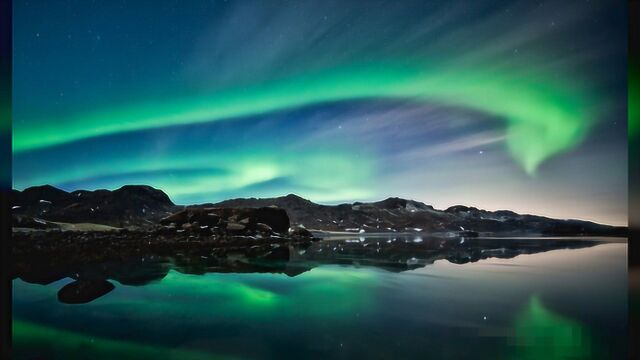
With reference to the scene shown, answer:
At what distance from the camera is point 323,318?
24.5 feet

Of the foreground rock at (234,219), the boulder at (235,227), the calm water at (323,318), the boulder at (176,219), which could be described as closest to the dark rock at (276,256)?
the calm water at (323,318)

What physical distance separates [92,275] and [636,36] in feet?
50.8

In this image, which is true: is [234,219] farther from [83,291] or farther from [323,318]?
[323,318]

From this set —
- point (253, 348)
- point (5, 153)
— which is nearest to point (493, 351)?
point (253, 348)

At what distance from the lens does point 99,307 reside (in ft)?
26.6

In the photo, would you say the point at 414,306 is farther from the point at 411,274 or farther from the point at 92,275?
the point at 92,275

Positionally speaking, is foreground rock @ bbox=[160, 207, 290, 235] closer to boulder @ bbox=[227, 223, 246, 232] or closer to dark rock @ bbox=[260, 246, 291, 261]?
boulder @ bbox=[227, 223, 246, 232]

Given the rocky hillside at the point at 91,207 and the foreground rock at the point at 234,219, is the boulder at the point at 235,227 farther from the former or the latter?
the rocky hillside at the point at 91,207

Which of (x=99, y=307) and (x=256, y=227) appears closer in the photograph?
(x=99, y=307)

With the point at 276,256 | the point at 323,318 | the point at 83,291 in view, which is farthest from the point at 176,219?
the point at 323,318

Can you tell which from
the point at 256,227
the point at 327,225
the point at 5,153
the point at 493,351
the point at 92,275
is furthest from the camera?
the point at 327,225

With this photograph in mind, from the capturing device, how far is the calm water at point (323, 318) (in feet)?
19.1

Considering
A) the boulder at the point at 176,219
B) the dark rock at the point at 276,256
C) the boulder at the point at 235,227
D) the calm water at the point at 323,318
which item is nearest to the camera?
the calm water at the point at 323,318

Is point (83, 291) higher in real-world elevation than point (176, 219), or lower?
lower
